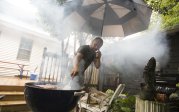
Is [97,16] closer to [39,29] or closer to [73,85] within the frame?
[73,85]

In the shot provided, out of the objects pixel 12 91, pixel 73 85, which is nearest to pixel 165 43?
pixel 73 85

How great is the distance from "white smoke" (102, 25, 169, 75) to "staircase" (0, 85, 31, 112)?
17.8 feet

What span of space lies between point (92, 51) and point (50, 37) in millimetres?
11832

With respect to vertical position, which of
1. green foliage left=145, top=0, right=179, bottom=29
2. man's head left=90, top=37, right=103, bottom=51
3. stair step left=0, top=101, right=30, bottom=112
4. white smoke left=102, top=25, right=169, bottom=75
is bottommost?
stair step left=0, top=101, right=30, bottom=112

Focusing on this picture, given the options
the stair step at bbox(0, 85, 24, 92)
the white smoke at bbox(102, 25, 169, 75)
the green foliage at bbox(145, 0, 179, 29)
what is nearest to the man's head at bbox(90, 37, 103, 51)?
the white smoke at bbox(102, 25, 169, 75)

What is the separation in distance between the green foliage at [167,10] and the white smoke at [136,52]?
4.43 feet

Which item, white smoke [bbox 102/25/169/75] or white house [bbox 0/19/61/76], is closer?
white smoke [bbox 102/25/169/75]

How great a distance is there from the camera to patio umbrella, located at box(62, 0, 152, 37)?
155 inches

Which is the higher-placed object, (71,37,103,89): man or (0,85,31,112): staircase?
(71,37,103,89): man

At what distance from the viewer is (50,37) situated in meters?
14.7

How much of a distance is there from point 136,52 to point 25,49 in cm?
962

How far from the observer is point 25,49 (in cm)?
1340

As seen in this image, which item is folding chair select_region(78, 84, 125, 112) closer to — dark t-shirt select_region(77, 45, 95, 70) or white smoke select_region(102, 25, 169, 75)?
dark t-shirt select_region(77, 45, 95, 70)

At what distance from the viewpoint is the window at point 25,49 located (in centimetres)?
1306
